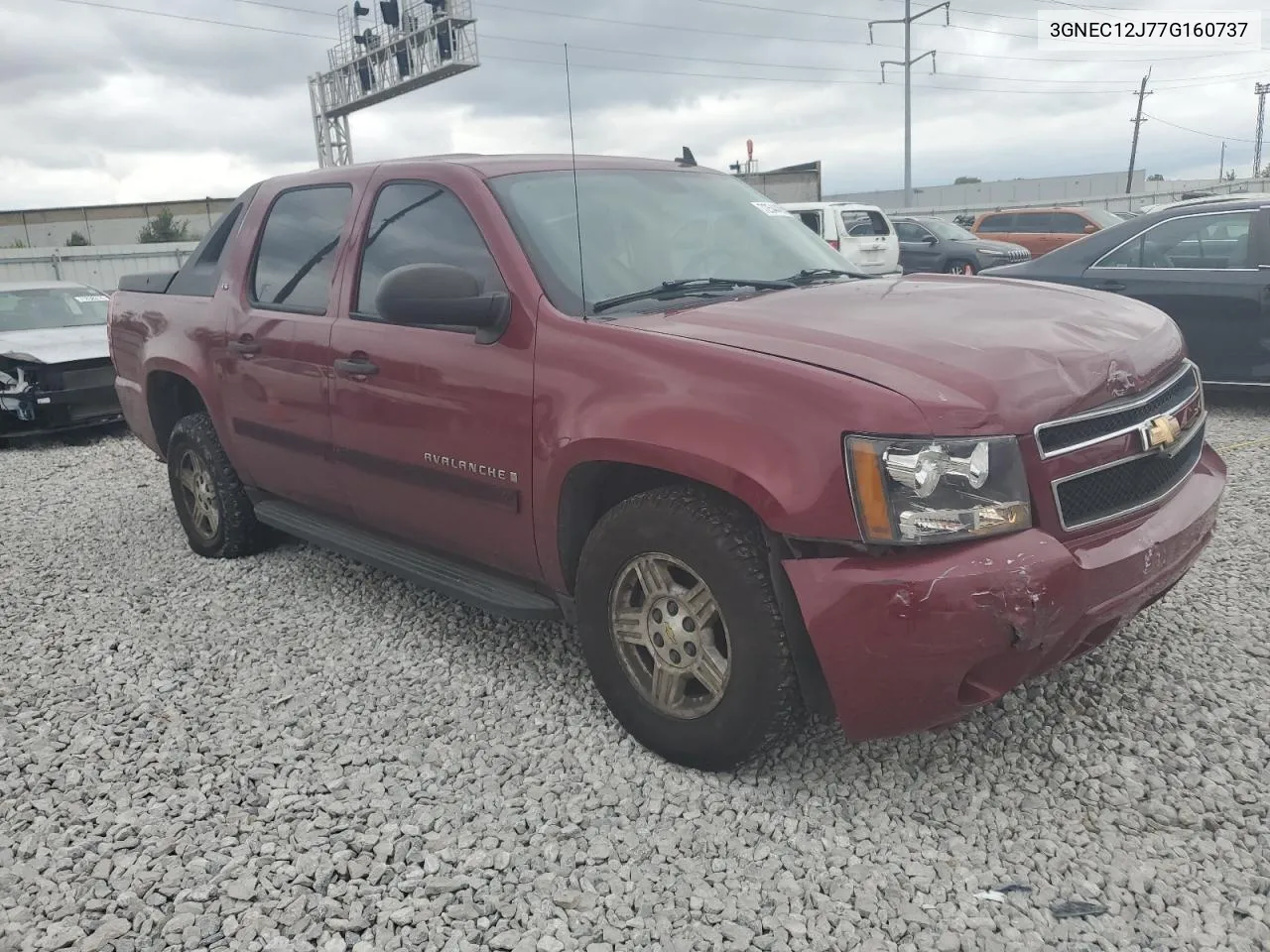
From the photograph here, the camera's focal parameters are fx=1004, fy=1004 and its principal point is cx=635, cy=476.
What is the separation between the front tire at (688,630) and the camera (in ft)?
8.38

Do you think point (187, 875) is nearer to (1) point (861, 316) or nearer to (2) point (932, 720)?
(2) point (932, 720)

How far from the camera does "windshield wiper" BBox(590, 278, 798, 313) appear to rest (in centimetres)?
309

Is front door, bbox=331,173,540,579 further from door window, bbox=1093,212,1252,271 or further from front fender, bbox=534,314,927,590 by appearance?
door window, bbox=1093,212,1252,271

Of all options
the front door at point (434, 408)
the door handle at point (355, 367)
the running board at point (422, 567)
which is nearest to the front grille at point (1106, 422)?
the front door at point (434, 408)

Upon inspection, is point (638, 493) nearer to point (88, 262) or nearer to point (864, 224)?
point (864, 224)

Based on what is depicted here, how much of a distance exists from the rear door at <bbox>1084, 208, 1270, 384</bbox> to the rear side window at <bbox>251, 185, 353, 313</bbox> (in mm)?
5666

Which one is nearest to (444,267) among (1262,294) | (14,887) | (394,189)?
(394,189)

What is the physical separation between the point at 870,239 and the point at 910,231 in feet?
11.2

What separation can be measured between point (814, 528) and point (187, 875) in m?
1.80

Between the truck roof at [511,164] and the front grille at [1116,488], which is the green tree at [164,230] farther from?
the front grille at [1116,488]

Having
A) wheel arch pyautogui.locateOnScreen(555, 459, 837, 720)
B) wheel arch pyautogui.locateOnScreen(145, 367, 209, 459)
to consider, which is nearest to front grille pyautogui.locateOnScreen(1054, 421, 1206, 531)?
wheel arch pyautogui.locateOnScreen(555, 459, 837, 720)

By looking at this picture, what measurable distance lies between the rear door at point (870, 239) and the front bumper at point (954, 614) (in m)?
12.8

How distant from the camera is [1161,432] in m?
2.67

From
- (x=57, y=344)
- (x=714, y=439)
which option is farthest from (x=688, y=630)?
(x=57, y=344)
